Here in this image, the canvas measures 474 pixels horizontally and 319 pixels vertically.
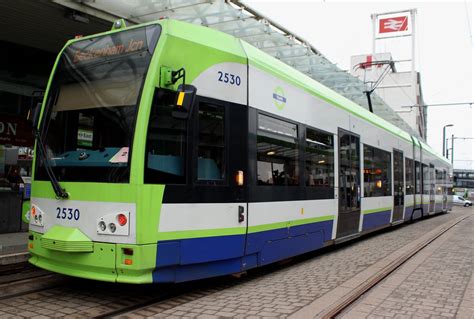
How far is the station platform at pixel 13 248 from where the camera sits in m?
7.11

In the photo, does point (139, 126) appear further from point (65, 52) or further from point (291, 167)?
point (291, 167)

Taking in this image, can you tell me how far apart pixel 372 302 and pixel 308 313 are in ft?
3.46

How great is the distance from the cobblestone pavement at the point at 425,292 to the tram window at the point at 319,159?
2.05 meters

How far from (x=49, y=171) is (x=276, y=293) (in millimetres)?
3255

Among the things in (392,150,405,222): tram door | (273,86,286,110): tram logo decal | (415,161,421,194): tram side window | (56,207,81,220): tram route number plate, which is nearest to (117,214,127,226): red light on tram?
(56,207,81,220): tram route number plate

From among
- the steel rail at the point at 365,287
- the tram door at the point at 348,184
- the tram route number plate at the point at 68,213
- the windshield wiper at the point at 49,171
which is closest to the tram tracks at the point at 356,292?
the steel rail at the point at 365,287

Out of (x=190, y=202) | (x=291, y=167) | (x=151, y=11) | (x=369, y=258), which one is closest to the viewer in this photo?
(x=190, y=202)

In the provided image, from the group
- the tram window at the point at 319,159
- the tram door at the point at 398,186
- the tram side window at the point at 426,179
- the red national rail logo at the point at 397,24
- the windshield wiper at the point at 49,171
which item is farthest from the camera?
the red national rail logo at the point at 397,24

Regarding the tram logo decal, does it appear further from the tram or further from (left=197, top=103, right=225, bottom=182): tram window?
(left=197, top=103, right=225, bottom=182): tram window

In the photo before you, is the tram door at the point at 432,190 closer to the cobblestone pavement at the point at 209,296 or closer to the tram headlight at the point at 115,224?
the cobblestone pavement at the point at 209,296

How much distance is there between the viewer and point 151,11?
9672mm

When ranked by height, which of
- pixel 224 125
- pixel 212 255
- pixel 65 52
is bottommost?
pixel 212 255

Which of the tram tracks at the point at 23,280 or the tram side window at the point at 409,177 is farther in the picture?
the tram side window at the point at 409,177

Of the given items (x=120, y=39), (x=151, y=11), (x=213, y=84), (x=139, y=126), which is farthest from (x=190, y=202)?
(x=151, y=11)
